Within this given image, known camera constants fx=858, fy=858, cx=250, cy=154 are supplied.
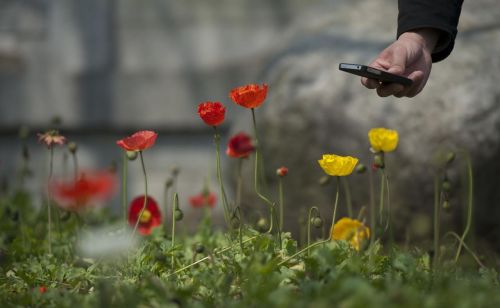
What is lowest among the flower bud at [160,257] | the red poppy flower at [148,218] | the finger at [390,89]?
the red poppy flower at [148,218]

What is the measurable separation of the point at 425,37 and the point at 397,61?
6.7 inches

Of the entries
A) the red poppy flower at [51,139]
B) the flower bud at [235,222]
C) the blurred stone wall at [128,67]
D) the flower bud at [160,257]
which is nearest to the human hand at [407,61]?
the flower bud at [235,222]

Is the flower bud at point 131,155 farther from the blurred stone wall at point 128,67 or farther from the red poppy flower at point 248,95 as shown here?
the blurred stone wall at point 128,67

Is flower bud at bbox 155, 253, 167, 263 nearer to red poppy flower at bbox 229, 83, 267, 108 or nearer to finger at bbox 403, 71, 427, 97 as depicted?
red poppy flower at bbox 229, 83, 267, 108

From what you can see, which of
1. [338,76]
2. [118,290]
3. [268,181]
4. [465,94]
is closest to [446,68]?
[465,94]

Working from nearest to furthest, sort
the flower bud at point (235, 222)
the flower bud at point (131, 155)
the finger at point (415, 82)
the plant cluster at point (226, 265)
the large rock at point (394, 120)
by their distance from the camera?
the plant cluster at point (226, 265)
the finger at point (415, 82)
the flower bud at point (235, 222)
the flower bud at point (131, 155)
the large rock at point (394, 120)

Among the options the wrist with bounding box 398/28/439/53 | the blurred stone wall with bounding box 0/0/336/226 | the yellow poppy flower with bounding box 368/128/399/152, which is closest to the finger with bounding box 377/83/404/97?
the wrist with bounding box 398/28/439/53

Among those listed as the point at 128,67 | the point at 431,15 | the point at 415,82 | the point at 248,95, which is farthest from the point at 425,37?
the point at 128,67

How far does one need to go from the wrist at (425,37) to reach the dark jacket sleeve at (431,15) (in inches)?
0.6

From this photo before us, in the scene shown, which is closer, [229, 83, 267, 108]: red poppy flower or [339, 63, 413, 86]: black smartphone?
[339, 63, 413, 86]: black smartphone

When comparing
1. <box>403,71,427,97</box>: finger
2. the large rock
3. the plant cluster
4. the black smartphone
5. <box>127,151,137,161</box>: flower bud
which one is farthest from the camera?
the large rock

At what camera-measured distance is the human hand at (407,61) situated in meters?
1.95

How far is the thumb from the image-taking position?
1929mm

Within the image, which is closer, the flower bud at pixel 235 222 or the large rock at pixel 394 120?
the flower bud at pixel 235 222
